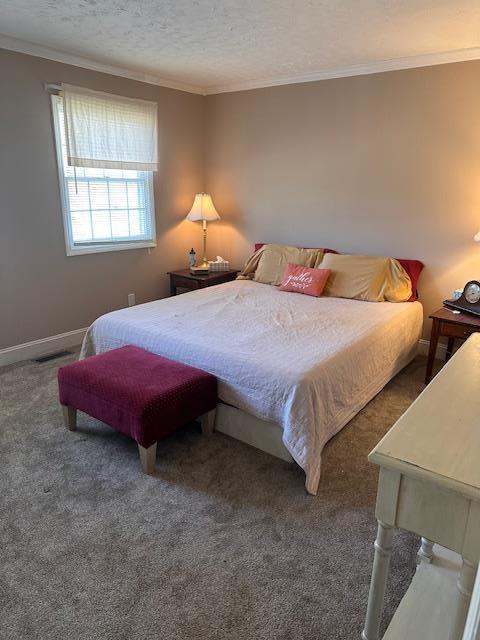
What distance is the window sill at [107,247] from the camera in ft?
12.6

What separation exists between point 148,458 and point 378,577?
52.7 inches

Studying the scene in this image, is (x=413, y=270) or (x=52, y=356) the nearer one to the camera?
(x=413, y=270)

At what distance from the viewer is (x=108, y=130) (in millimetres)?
3822

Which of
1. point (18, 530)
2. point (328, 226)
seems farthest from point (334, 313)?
point (18, 530)

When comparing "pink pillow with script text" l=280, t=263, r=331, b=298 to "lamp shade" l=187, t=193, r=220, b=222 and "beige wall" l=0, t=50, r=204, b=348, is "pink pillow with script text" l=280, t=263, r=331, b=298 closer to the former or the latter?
"lamp shade" l=187, t=193, r=220, b=222

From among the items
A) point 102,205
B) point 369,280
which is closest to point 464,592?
point 369,280

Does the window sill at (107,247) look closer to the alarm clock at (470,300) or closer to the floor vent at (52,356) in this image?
the floor vent at (52,356)

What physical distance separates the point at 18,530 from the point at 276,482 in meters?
1.17

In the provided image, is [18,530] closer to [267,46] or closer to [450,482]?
[450,482]

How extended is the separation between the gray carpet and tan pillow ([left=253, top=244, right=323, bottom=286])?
179 cm

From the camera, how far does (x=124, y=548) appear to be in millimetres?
1786

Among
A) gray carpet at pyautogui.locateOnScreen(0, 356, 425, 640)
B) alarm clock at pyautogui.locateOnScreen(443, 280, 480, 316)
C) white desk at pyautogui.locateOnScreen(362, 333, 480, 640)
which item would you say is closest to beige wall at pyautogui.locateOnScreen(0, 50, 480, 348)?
alarm clock at pyautogui.locateOnScreen(443, 280, 480, 316)

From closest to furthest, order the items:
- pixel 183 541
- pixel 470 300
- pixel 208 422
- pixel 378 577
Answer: pixel 378 577
pixel 183 541
pixel 208 422
pixel 470 300

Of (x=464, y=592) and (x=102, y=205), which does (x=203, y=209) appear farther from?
(x=464, y=592)
